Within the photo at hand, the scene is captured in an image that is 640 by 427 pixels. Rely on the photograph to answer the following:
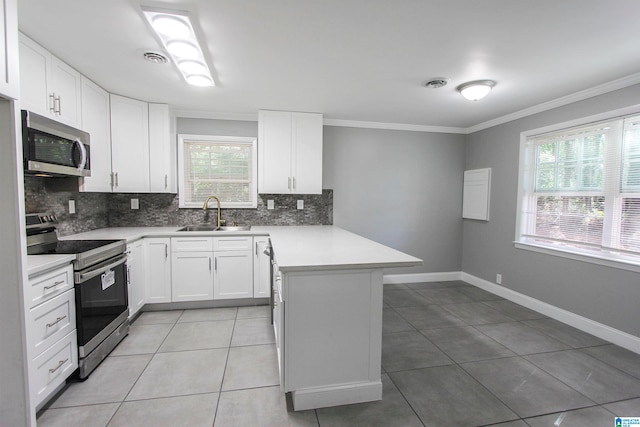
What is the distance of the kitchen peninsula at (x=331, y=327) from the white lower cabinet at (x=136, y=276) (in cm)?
182

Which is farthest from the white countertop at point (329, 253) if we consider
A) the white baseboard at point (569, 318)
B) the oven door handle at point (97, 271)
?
the white baseboard at point (569, 318)

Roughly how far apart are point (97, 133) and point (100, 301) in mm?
1666

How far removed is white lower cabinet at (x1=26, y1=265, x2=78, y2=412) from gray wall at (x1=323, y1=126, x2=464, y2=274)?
9.44ft

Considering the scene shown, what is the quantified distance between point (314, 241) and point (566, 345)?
240cm

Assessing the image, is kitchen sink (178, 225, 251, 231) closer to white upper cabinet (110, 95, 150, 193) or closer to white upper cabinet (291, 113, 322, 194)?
white upper cabinet (110, 95, 150, 193)

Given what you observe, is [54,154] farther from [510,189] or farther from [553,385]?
[510,189]

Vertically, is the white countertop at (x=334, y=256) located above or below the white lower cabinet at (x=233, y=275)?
above

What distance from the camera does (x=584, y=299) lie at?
2.79m

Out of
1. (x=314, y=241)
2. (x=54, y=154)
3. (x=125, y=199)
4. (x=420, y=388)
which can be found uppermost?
(x=54, y=154)

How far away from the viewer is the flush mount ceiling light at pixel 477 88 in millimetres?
2547

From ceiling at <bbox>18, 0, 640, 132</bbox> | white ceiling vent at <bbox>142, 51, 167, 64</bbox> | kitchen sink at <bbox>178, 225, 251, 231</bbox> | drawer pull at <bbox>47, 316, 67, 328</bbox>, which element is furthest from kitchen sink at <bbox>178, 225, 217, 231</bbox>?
white ceiling vent at <bbox>142, 51, 167, 64</bbox>

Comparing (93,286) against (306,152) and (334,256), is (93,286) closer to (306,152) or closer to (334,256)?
(334,256)

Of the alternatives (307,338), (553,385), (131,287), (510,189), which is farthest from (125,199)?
(510,189)

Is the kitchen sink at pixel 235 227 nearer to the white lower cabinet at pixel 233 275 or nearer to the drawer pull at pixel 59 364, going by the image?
the white lower cabinet at pixel 233 275
